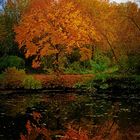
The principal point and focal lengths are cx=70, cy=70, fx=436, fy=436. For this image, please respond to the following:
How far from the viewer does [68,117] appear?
1848 cm

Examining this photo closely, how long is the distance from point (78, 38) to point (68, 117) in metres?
16.7

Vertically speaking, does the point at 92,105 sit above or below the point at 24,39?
below

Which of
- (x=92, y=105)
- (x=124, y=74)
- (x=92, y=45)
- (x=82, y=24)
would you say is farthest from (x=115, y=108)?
(x=92, y=45)

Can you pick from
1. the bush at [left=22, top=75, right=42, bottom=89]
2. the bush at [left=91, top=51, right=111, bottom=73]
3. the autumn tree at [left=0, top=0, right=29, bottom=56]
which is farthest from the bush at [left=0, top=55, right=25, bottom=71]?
the bush at [left=22, top=75, right=42, bottom=89]

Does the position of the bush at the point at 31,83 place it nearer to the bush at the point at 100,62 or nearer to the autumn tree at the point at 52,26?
the autumn tree at the point at 52,26

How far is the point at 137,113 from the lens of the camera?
1930cm

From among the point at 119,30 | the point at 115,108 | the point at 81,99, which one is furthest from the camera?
the point at 119,30

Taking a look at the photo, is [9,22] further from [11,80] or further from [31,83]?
[31,83]

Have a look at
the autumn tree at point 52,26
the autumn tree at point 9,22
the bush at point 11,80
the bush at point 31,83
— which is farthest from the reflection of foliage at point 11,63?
the bush at point 31,83

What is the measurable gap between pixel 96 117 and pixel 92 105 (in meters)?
4.08

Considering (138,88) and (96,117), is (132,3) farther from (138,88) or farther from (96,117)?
(96,117)

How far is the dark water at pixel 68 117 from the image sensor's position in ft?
47.4

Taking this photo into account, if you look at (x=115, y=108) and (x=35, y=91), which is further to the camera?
(x=35, y=91)

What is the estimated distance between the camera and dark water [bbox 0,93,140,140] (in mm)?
14461
